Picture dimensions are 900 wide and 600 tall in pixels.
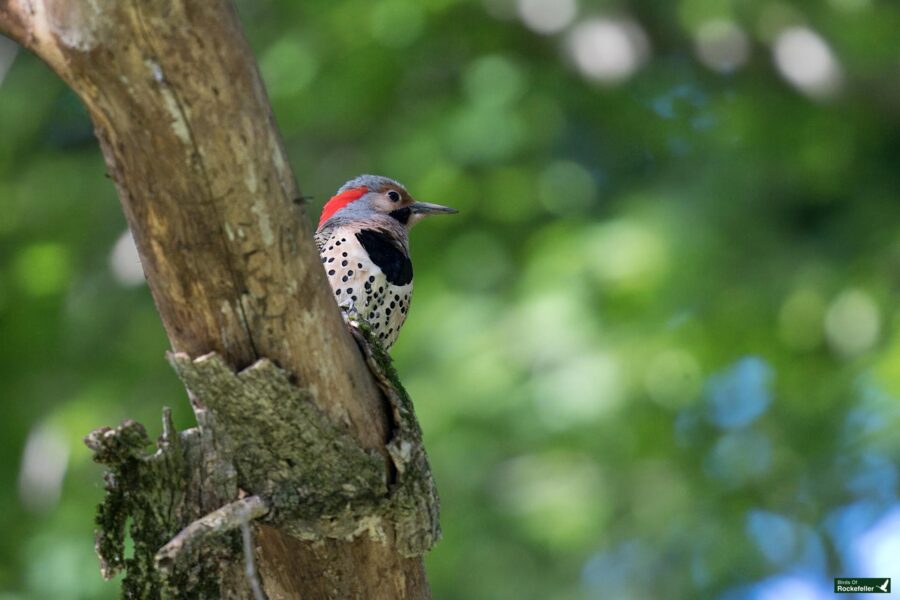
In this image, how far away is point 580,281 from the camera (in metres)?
7.46

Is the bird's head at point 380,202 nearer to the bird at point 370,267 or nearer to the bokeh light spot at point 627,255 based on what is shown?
the bird at point 370,267

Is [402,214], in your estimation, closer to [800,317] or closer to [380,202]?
[380,202]

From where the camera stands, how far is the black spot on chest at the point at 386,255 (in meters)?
5.21

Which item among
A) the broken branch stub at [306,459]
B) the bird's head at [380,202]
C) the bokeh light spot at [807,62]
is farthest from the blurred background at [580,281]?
the broken branch stub at [306,459]

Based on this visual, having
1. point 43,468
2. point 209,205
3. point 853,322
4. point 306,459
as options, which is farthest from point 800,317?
point 209,205

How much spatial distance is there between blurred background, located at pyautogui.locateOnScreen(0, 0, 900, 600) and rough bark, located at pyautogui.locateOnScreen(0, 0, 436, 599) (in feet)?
13.4

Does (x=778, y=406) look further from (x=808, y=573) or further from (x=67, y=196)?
(x=67, y=196)

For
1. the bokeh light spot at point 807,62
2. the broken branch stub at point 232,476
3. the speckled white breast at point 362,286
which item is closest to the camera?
the broken branch stub at point 232,476

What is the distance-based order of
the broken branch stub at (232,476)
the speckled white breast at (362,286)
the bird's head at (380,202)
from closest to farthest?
1. the broken branch stub at (232,476)
2. the speckled white breast at (362,286)
3. the bird's head at (380,202)

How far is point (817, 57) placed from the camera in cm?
830

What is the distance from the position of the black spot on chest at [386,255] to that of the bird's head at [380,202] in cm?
51

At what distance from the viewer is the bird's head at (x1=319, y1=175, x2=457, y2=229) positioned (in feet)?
19.4

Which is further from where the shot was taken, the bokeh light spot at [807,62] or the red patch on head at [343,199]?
the bokeh light spot at [807,62]

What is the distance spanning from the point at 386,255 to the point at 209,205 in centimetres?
237
